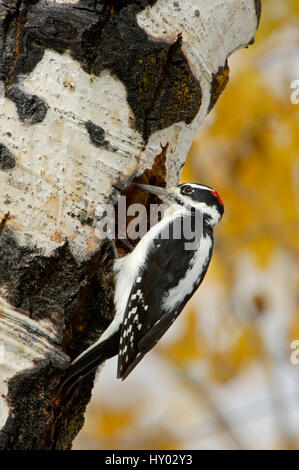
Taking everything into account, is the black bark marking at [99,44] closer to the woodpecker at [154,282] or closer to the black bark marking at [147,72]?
the black bark marking at [147,72]

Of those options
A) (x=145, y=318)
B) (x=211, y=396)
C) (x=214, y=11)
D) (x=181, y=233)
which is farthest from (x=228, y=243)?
(x=214, y=11)

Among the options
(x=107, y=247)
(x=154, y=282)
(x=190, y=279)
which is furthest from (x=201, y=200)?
(x=107, y=247)

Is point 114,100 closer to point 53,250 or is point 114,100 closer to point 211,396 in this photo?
point 53,250

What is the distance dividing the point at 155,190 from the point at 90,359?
97 cm

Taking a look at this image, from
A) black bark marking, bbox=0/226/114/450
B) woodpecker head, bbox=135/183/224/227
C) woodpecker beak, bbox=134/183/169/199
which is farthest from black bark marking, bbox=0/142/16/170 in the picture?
woodpecker head, bbox=135/183/224/227

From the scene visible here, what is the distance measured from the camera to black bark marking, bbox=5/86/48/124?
92.6 inches

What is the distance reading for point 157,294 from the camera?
10.6 ft

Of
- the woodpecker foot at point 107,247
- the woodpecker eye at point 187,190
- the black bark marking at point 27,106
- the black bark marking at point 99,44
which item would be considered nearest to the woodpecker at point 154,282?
the woodpecker eye at point 187,190

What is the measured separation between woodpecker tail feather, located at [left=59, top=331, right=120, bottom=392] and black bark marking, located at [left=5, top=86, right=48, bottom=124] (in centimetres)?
104

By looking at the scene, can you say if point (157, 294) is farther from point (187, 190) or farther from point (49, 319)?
point (49, 319)

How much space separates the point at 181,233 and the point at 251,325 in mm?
2024

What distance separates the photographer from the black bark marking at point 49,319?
6.94 feet

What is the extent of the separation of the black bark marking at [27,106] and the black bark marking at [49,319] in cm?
48

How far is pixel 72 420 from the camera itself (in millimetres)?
2535
